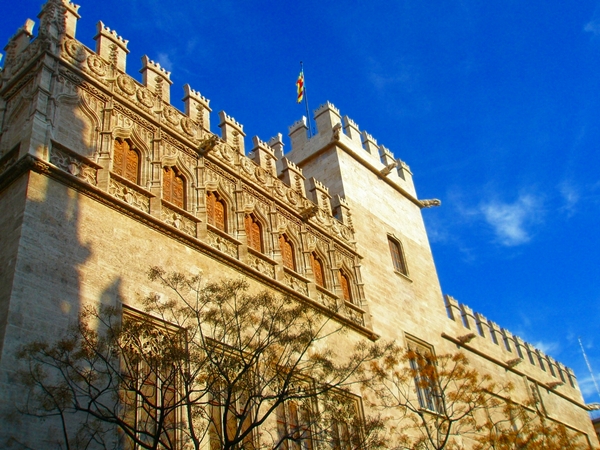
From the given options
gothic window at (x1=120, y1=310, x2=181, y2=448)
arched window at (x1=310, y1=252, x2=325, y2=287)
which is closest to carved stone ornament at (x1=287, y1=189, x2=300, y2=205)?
arched window at (x1=310, y1=252, x2=325, y2=287)

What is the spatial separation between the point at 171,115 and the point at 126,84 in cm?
125

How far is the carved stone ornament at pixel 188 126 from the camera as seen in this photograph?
51.5 feet

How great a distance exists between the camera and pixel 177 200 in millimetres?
14430

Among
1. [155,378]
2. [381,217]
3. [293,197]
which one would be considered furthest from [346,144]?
[155,378]

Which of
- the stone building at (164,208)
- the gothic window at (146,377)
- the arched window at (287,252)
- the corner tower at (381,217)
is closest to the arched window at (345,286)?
the stone building at (164,208)

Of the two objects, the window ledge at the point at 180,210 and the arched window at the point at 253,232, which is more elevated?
the arched window at the point at 253,232

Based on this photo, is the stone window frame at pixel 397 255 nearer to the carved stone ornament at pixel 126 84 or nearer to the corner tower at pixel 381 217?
the corner tower at pixel 381 217

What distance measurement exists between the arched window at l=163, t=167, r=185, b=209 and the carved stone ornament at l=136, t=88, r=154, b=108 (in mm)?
1459

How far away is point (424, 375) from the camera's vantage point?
1517 centimetres

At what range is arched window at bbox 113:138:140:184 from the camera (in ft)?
44.1

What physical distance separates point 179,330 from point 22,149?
3826 mm

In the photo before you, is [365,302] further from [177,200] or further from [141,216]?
[141,216]

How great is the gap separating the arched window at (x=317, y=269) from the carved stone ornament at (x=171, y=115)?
472 cm

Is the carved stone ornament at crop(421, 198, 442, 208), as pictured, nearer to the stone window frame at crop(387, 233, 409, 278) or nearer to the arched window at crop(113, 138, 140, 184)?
the stone window frame at crop(387, 233, 409, 278)
